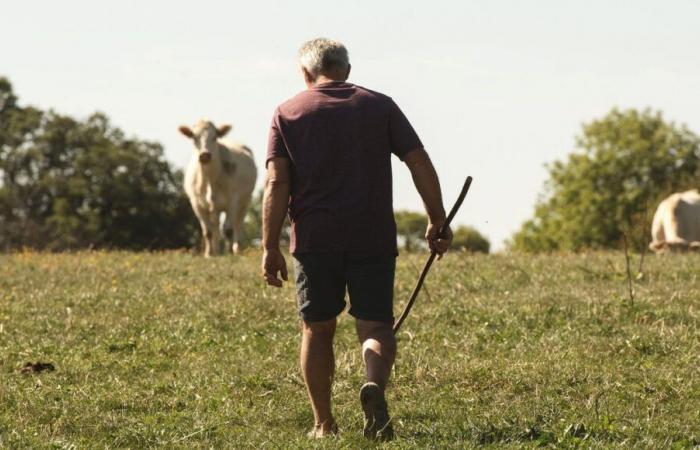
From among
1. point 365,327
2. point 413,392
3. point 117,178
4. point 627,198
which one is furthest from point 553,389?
point 627,198

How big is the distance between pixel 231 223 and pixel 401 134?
19.6 metres

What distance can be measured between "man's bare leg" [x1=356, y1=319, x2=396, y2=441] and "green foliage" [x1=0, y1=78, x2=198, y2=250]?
48908mm

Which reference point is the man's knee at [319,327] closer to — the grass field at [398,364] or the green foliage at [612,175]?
the grass field at [398,364]

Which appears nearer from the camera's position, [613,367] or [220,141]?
[613,367]

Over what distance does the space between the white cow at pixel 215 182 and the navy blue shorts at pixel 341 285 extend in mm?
18758

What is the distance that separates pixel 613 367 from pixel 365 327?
3.29 m

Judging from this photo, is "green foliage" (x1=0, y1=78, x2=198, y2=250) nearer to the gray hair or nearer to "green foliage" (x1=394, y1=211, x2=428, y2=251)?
"green foliage" (x1=394, y1=211, x2=428, y2=251)

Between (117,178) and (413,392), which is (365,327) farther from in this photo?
(117,178)

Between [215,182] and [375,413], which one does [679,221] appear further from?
[375,413]

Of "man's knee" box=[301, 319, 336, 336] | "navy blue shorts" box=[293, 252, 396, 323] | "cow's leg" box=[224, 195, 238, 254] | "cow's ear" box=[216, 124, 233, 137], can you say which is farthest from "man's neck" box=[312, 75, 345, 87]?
"cow's ear" box=[216, 124, 233, 137]

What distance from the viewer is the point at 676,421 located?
344 inches

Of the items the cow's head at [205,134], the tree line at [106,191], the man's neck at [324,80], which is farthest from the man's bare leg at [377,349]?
the tree line at [106,191]

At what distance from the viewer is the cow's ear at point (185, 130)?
90.6 feet

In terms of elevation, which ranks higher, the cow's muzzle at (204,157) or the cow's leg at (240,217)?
the cow's muzzle at (204,157)
